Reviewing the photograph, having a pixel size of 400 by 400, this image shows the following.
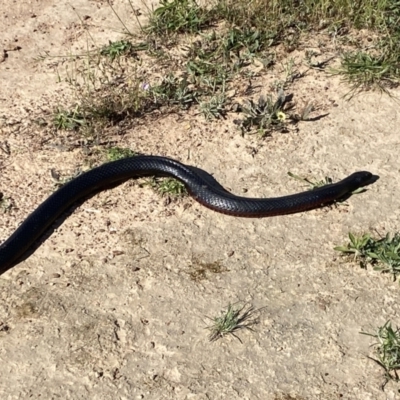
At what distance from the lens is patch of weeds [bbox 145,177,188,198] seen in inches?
233

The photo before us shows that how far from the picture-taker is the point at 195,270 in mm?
5242

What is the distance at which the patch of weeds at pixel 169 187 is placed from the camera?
5.91m

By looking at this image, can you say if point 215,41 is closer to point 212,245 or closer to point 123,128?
point 123,128

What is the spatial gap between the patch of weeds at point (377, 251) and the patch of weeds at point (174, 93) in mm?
2204

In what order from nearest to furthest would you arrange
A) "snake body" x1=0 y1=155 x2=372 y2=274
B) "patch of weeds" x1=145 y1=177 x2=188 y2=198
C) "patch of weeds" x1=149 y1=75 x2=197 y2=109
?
"snake body" x1=0 y1=155 x2=372 y2=274, "patch of weeds" x1=145 y1=177 x2=188 y2=198, "patch of weeds" x1=149 y1=75 x2=197 y2=109

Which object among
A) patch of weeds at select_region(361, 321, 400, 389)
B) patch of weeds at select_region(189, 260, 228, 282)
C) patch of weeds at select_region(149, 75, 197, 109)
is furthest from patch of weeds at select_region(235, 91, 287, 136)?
patch of weeds at select_region(361, 321, 400, 389)

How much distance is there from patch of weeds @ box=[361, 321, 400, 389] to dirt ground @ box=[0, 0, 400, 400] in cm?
6

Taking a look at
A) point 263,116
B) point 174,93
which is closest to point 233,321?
point 263,116

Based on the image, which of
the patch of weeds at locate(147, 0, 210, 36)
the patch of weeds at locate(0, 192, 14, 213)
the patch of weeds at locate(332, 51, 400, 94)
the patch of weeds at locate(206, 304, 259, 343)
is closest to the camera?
the patch of weeds at locate(206, 304, 259, 343)

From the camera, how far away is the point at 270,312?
4922mm

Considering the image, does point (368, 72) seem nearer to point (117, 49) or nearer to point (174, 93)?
point (174, 93)

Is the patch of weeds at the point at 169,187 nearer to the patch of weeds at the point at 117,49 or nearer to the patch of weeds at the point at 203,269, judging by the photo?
the patch of weeds at the point at 203,269

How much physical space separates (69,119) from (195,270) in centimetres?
208

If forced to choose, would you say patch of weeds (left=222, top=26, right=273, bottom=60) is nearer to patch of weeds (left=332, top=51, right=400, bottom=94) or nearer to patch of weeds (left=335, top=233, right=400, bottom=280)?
patch of weeds (left=332, top=51, right=400, bottom=94)
